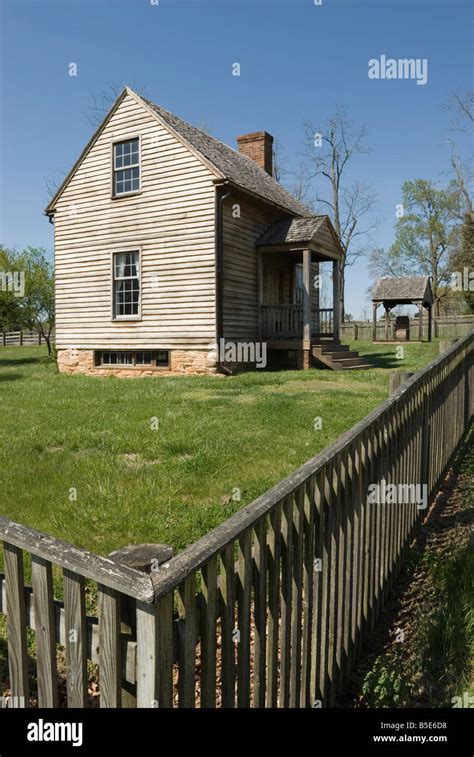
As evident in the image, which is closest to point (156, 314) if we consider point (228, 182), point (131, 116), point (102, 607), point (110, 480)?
point (228, 182)

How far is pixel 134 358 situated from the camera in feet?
54.6

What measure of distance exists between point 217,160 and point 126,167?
2.90 m

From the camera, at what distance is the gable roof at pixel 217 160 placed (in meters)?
14.9

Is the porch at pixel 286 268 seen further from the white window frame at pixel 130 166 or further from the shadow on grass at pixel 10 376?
the shadow on grass at pixel 10 376

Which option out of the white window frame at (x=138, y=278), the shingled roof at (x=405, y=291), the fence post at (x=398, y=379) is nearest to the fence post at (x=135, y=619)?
the fence post at (x=398, y=379)

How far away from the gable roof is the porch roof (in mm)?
893

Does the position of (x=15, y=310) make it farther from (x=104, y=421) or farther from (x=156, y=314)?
(x=104, y=421)

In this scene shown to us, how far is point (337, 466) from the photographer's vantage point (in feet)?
8.79

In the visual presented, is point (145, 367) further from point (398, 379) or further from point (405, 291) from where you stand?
point (405, 291)

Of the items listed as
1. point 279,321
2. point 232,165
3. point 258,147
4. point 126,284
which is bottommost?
point 279,321

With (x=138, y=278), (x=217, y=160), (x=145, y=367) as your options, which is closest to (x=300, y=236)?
(x=217, y=160)

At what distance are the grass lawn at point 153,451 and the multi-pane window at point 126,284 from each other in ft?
16.5

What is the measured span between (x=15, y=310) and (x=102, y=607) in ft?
87.6

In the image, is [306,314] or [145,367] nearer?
[306,314]
